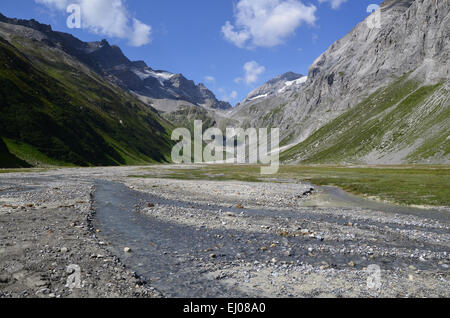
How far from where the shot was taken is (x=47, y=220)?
2277 centimetres

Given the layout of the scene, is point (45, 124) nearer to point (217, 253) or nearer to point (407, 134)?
point (217, 253)

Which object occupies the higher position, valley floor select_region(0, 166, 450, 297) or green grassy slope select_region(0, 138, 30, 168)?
green grassy slope select_region(0, 138, 30, 168)

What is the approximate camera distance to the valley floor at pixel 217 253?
12281mm

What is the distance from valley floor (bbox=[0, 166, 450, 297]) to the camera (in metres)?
12.3

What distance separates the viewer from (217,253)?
17.2 m

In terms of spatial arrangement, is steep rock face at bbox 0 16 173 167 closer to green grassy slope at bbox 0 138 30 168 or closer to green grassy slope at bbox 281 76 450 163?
green grassy slope at bbox 0 138 30 168

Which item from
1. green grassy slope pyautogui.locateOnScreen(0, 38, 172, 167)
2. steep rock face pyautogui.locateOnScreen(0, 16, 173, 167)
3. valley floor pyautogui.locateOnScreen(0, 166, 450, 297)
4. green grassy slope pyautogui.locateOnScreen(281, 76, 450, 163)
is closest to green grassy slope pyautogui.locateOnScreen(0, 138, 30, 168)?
steep rock face pyautogui.locateOnScreen(0, 16, 173, 167)

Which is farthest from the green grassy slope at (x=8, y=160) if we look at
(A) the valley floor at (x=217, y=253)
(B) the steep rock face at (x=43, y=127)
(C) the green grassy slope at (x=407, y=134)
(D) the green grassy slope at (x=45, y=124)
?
(C) the green grassy slope at (x=407, y=134)

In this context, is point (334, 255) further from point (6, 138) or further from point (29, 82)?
point (29, 82)

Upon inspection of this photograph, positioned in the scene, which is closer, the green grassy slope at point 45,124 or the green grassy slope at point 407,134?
the green grassy slope at point 45,124

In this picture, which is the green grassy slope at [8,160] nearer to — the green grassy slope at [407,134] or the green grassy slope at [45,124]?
the green grassy slope at [45,124]

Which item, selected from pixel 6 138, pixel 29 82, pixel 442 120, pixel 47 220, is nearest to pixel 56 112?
pixel 29 82

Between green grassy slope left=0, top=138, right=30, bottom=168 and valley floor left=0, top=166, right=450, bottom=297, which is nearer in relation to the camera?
valley floor left=0, top=166, right=450, bottom=297
